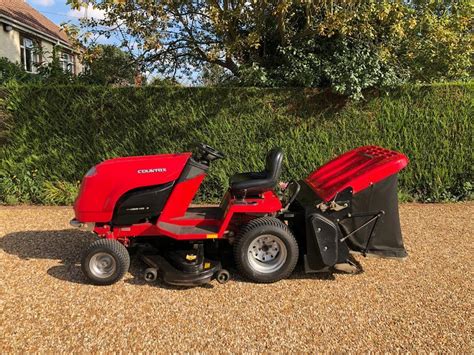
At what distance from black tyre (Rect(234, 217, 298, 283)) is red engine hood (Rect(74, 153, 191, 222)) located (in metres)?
0.85

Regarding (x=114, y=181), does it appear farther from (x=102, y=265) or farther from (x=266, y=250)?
(x=266, y=250)

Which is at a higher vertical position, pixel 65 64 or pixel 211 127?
pixel 65 64

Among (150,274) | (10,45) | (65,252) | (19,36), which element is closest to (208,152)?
(150,274)

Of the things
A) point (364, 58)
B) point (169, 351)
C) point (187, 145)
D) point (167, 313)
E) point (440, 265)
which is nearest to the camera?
point (169, 351)

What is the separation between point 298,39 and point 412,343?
16.4 feet

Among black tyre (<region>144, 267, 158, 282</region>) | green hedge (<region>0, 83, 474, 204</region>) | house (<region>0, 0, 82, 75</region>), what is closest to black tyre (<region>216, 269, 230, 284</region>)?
black tyre (<region>144, 267, 158, 282</region>)

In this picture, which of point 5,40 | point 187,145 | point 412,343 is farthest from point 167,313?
point 5,40

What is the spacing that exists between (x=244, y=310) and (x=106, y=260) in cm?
132

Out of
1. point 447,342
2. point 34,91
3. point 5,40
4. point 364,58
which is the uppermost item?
point 5,40

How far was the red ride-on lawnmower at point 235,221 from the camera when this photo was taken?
145 inches

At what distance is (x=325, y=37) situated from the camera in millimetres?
6531

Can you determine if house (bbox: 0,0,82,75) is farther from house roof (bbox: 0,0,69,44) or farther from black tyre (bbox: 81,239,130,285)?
black tyre (bbox: 81,239,130,285)

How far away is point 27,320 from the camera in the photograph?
310cm

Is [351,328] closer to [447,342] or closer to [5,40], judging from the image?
[447,342]
